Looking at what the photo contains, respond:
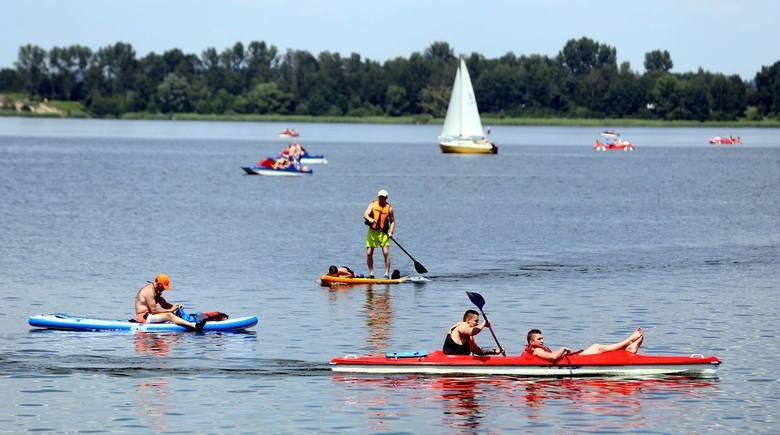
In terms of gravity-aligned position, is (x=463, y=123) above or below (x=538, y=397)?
above

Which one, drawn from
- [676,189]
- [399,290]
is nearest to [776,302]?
[399,290]

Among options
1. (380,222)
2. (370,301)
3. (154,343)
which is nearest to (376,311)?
(370,301)

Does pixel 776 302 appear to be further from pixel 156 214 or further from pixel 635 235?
pixel 156 214

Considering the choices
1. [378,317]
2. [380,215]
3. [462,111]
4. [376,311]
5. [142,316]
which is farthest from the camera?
[462,111]

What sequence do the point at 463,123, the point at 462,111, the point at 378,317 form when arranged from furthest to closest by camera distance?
the point at 463,123
the point at 462,111
the point at 378,317

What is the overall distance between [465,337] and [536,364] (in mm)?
1439

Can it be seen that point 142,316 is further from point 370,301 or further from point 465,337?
point 465,337

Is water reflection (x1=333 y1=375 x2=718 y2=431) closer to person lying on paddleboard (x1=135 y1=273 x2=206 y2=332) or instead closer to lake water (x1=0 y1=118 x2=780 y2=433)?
lake water (x1=0 y1=118 x2=780 y2=433)

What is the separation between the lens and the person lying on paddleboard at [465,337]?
28.2 meters

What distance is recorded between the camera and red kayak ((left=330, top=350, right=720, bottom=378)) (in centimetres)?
2825

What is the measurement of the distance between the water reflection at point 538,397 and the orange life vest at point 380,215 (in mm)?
13418

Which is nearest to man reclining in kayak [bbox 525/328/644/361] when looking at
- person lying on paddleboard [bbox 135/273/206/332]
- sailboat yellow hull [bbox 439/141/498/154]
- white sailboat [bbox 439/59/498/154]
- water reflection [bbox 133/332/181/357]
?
water reflection [bbox 133/332/181/357]

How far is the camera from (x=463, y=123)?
14075 centimetres

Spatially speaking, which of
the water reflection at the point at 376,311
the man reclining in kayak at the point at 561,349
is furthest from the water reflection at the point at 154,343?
the man reclining in kayak at the point at 561,349
